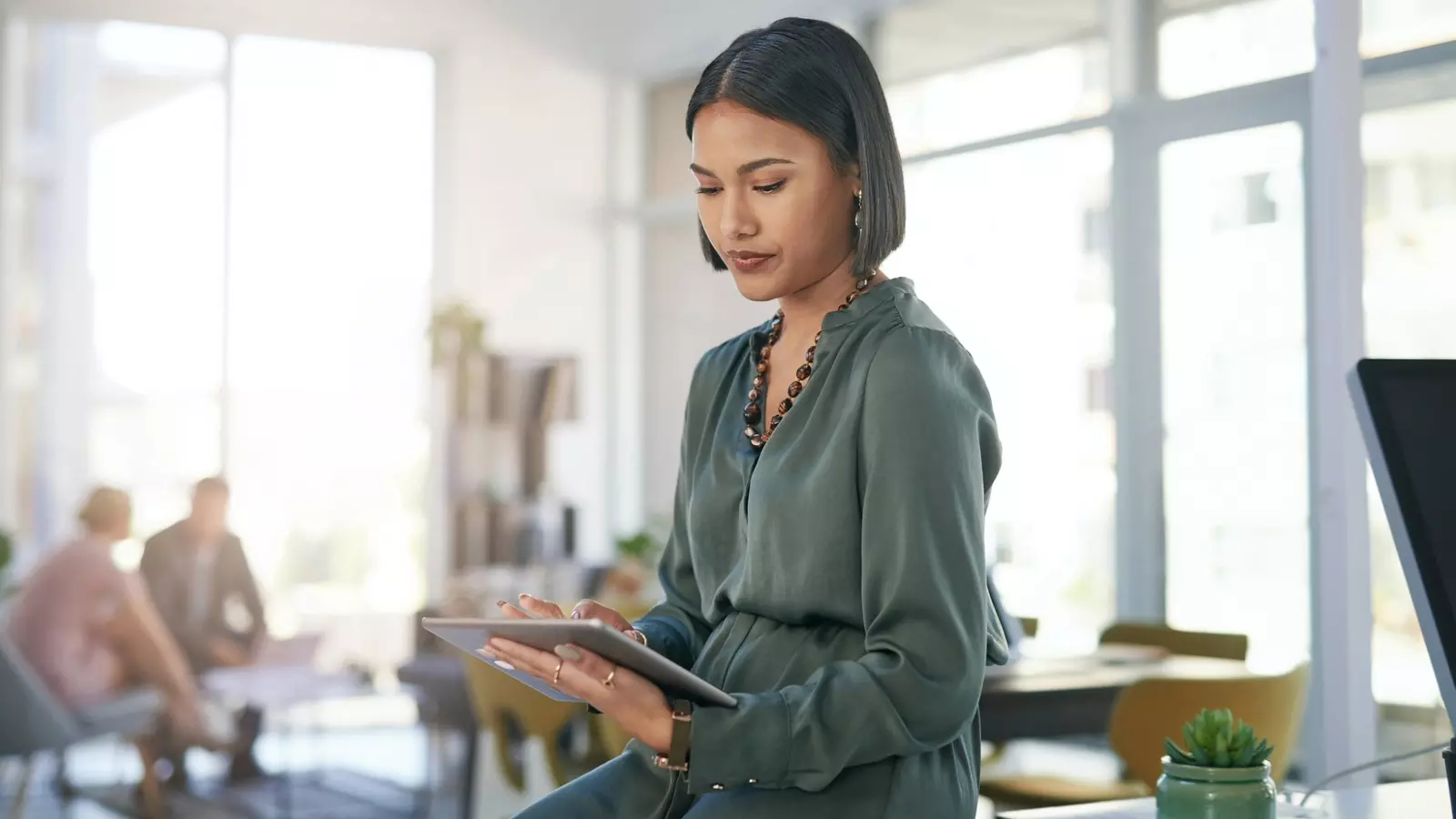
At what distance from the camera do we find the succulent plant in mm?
1365

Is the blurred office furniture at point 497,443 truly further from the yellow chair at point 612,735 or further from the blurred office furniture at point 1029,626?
the yellow chair at point 612,735

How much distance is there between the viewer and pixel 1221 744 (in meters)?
1.36

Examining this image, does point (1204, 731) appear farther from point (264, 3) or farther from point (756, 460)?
point (264, 3)

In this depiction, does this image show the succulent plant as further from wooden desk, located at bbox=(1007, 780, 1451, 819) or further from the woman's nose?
the woman's nose

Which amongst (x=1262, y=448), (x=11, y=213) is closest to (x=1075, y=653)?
(x=1262, y=448)

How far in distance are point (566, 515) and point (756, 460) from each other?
8.51m

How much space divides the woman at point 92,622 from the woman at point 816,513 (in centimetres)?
523

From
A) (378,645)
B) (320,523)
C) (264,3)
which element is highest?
(264,3)

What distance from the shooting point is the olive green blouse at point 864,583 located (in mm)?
1309

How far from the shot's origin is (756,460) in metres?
1.49

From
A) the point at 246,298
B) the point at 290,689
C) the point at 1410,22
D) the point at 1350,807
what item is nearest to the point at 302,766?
the point at 290,689

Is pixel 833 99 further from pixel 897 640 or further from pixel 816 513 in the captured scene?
pixel 897 640

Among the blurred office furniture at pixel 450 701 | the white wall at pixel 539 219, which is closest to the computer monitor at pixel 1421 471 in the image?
the blurred office furniture at pixel 450 701

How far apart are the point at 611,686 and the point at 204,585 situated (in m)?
6.59
